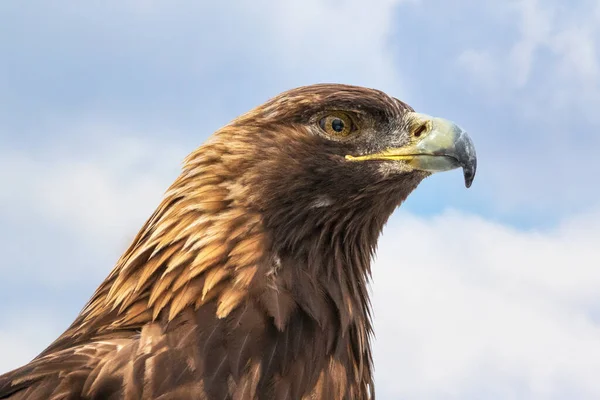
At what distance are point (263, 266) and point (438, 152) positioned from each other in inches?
46.7

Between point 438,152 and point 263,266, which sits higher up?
point 438,152

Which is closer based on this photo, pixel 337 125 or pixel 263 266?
pixel 263 266

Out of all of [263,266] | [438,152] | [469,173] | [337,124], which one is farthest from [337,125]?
[263,266]

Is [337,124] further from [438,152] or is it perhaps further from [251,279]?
[251,279]

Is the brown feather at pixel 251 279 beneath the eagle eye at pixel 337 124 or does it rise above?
beneath

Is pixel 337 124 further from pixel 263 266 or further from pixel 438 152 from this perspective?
pixel 263 266

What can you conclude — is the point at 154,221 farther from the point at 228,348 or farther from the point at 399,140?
the point at 399,140

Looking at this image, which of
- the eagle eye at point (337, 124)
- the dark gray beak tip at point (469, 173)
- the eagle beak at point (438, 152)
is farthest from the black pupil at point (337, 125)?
the dark gray beak tip at point (469, 173)

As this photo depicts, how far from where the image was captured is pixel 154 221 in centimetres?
405

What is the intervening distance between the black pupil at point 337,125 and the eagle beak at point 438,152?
0.16m

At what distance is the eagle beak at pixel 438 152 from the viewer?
167 inches

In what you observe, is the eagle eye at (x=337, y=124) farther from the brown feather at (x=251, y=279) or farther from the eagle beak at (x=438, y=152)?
the eagle beak at (x=438, y=152)

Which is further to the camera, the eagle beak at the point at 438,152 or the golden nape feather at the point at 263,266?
the eagle beak at the point at 438,152

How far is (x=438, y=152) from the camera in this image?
425cm
